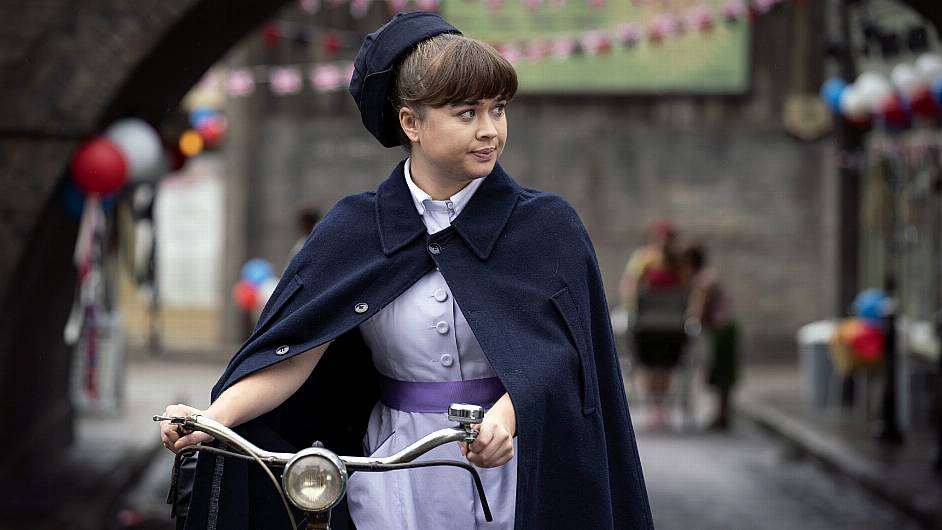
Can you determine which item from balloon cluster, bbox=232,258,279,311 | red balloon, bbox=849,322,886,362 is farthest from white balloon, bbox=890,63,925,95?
balloon cluster, bbox=232,258,279,311

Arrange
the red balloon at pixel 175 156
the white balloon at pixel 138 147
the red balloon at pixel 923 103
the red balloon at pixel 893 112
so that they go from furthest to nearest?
1. the red balloon at pixel 893 112
2. the red balloon at pixel 923 103
3. the red balloon at pixel 175 156
4. the white balloon at pixel 138 147

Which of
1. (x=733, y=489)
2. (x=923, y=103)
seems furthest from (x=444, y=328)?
(x=923, y=103)

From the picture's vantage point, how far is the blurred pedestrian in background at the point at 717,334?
14.6 m

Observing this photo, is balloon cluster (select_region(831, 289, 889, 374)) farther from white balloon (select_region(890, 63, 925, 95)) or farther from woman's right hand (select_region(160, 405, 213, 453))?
woman's right hand (select_region(160, 405, 213, 453))

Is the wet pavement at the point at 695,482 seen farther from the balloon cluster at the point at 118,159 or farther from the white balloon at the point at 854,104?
the white balloon at the point at 854,104

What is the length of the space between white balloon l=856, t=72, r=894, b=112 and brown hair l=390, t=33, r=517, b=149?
31.8 feet

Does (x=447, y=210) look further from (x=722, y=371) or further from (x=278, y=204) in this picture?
(x=278, y=204)

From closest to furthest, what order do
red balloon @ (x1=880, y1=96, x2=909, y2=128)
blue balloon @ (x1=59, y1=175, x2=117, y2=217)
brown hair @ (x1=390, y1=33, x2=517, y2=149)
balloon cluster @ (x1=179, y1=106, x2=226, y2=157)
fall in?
brown hair @ (x1=390, y1=33, x2=517, y2=149), blue balloon @ (x1=59, y1=175, x2=117, y2=217), red balloon @ (x1=880, y1=96, x2=909, y2=128), balloon cluster @ (x1=179, y1=106, x2=226, y2=157)

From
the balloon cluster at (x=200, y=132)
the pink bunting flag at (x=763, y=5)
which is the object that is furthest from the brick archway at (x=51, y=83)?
the pink bunting flag at (x=763, y=5)

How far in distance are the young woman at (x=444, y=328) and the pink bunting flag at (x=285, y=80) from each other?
14800 millimetres

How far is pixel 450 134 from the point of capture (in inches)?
129

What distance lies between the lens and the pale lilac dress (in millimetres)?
3330

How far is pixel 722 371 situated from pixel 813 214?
296 inches

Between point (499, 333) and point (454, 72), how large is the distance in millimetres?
523
